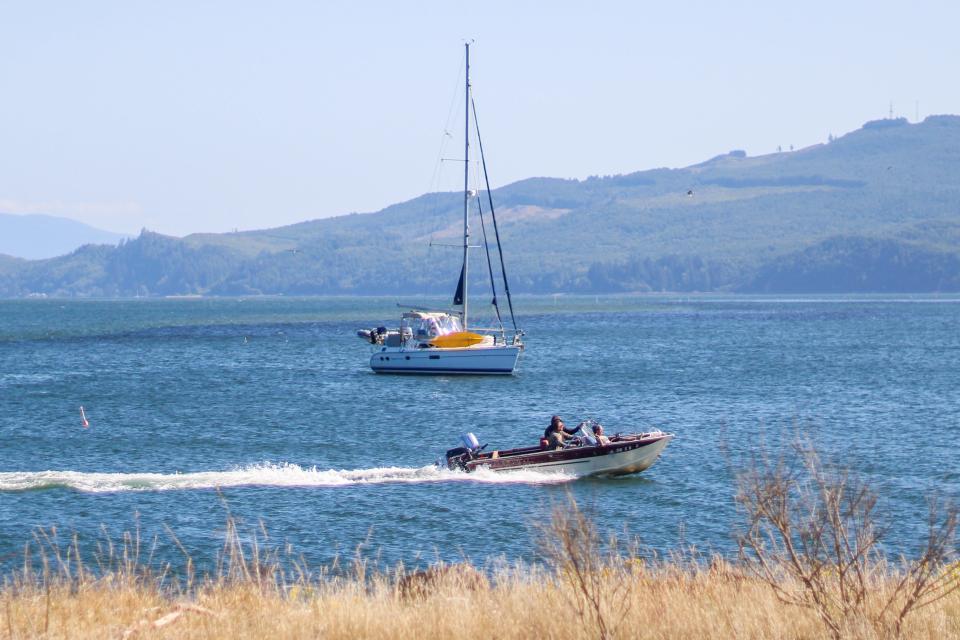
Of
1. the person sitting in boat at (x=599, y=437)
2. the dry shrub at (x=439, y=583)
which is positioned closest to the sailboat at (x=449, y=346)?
the person sitting in boat at (x=599, y=437)

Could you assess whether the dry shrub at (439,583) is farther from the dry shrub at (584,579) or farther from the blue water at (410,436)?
the dry shrub at (584,579)

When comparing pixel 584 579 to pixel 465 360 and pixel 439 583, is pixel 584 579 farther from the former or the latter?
pixel 465 360

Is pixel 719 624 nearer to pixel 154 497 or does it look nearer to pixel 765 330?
pixel 154 497

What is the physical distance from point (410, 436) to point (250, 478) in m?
11.6

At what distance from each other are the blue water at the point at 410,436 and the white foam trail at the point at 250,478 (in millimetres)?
84

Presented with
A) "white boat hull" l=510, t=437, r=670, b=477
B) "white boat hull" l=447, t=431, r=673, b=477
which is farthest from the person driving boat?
Answer: "white boat hull" l=510, t=437, r=670, b=477

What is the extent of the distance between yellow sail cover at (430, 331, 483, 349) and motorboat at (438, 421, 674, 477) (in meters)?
32.1

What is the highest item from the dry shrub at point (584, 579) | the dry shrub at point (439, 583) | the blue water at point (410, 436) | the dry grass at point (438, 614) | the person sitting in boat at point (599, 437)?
the dry shrub at point (584, 579)

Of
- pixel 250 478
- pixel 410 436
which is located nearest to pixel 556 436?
pixel 250 478

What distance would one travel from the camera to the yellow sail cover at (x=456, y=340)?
65938 millimetres

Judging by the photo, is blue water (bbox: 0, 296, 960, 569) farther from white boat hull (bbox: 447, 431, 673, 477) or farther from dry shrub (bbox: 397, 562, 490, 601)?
dry shrub (bbox: 397, 562, 490, 601)

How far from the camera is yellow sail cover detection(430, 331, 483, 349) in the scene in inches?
2596

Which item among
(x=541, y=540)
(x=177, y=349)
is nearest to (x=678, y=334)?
(x=177, y=349)

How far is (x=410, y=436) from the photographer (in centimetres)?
4372
